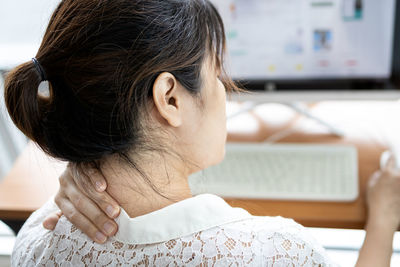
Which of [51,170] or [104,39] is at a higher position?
[104,39]

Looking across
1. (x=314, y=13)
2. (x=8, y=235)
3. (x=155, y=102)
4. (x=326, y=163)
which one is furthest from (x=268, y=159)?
(x=8, y=235)

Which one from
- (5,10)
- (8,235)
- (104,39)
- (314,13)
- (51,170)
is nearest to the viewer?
(104,39)

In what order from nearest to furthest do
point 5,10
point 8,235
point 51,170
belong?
point 51,170 < point 5,10 < point 8,235

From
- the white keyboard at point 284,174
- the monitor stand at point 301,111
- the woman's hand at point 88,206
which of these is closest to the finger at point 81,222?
the woman's hand at point 88,206

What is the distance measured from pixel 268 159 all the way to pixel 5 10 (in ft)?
3.24

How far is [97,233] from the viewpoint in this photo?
1.99ft

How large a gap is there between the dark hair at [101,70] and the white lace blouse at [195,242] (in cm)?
11

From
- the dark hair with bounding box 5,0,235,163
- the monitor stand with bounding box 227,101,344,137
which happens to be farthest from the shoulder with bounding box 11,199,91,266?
the monitor stand with bounding box 227,101,344,137

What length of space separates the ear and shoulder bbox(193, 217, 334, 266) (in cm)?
16

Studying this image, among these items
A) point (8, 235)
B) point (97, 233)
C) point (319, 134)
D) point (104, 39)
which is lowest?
point (8, 235)

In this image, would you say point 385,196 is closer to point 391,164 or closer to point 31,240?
point 391,164

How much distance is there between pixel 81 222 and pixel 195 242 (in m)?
0.18

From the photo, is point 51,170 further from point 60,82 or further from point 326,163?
point 326,163

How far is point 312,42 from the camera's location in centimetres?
99
